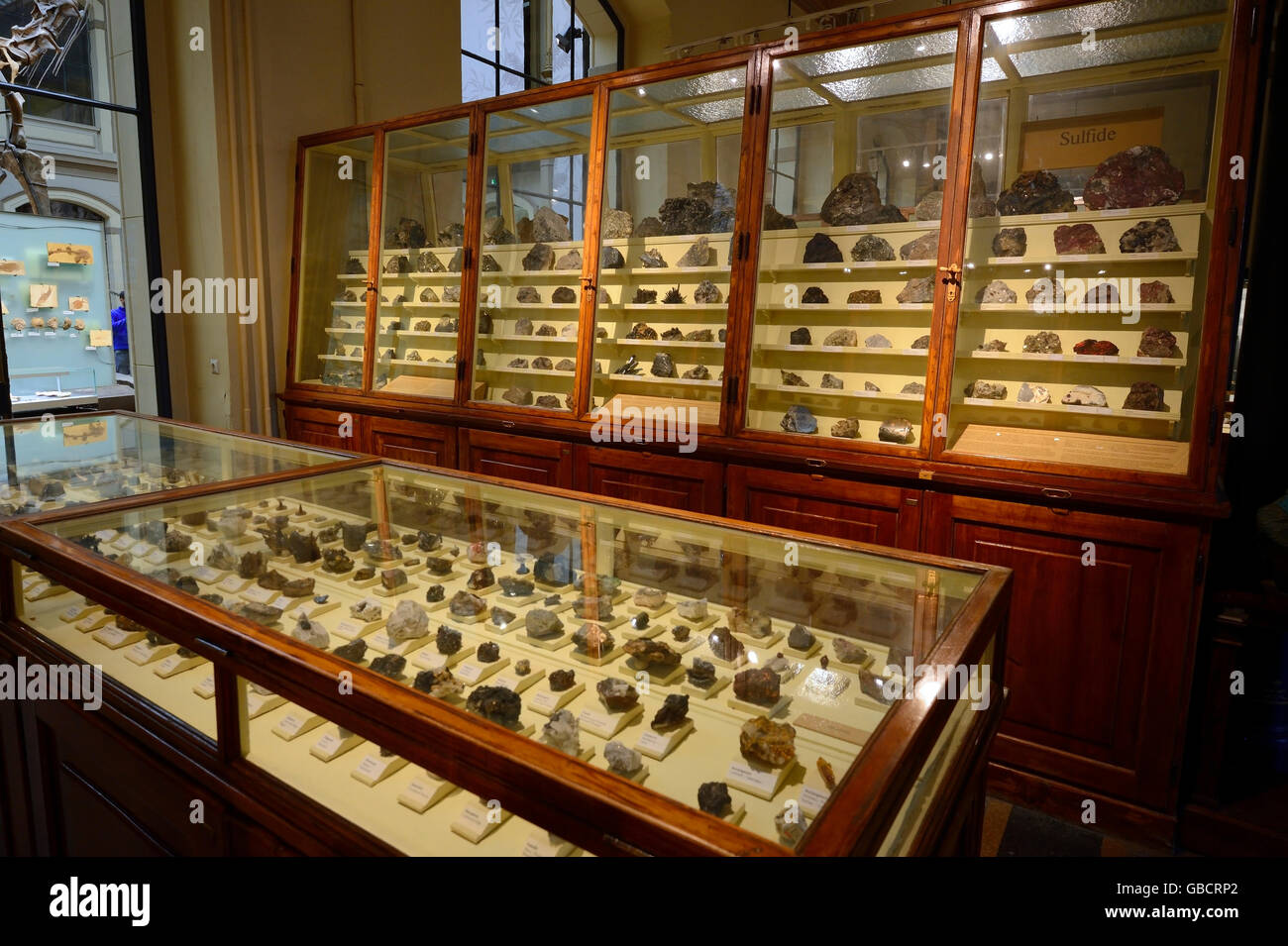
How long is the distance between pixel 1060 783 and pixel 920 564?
1578 millimetres

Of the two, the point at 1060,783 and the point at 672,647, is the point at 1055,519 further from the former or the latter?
the point at 672,647

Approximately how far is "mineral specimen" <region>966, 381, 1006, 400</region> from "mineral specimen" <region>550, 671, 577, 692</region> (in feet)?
7.21

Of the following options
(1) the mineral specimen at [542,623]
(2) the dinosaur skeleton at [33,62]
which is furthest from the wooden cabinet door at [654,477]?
(2) the dinosaur skeleton at [33,62]

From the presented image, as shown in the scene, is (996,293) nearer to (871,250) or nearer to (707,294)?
(871,250)

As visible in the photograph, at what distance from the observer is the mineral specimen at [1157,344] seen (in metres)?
2.70

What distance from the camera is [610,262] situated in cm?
407

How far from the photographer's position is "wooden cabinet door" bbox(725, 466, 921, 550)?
9.92 feet

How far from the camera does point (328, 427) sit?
5207mm

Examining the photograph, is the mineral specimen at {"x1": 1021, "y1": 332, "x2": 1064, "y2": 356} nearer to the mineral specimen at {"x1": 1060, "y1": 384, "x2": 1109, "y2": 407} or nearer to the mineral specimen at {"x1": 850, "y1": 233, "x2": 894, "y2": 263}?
the mineral specimen at {"x1": 1060, "y1": 384, "x2": 1109, "y2": 407}

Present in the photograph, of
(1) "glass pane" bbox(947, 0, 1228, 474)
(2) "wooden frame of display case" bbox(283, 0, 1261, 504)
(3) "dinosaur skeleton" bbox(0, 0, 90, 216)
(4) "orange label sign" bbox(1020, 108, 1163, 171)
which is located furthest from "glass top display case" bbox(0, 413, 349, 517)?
(4) "orange label sign" bbox(1020, 108, 1163, 171)

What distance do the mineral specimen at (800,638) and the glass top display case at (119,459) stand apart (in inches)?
68.3

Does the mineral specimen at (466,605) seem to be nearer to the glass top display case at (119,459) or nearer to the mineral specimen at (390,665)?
the mineral specimen at (390,665)
